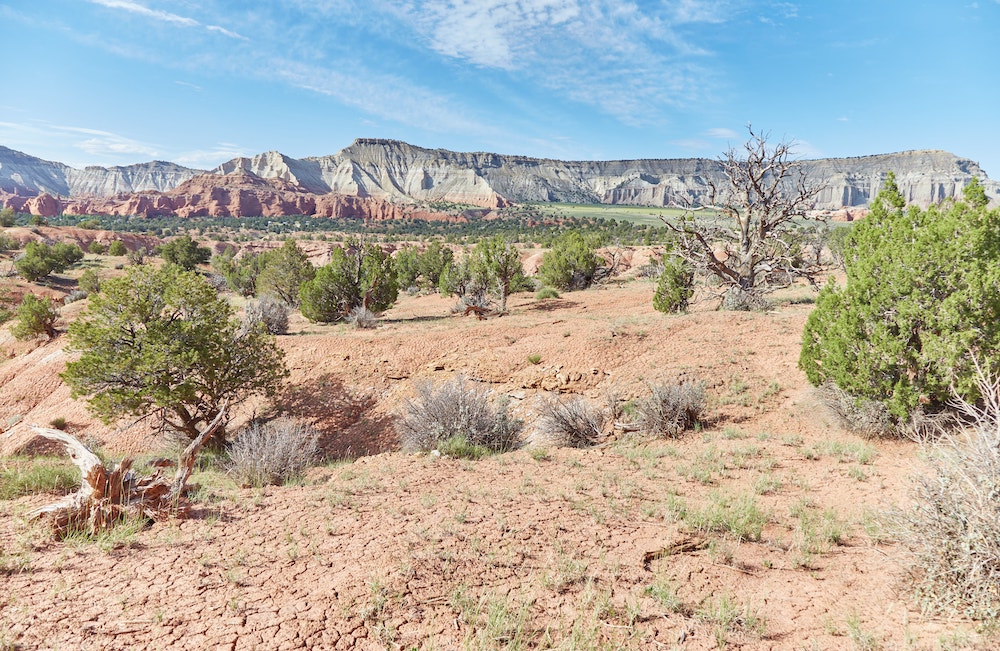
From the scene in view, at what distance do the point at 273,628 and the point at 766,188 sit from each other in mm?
18871

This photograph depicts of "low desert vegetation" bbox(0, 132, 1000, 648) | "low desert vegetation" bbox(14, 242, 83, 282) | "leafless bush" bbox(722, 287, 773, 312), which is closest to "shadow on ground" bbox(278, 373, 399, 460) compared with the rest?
"low desert vegetation" bbox(0, 132, 1000, 648)

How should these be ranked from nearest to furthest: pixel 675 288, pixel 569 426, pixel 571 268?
pixel 569 426
pixel 675 288
pixel 571 268

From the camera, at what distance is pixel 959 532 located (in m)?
3.27

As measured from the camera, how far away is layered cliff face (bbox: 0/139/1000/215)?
466ft

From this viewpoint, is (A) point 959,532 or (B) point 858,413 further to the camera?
(B) point 858,413

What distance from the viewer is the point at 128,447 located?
1108cm

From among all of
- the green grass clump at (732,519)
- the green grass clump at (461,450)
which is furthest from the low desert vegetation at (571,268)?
the green grass clump at (732,519)

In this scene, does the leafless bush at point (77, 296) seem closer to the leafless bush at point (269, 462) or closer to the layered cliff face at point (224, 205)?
the leafless bush at point (269, 462)

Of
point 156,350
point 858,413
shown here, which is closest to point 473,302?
point 156,350

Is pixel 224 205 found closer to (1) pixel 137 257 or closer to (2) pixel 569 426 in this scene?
(1) pixel 137 257

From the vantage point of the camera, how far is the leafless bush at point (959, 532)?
307 cm

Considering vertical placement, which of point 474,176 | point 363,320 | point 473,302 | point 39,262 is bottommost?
point 363,320

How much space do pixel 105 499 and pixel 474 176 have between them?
165848 millimetres

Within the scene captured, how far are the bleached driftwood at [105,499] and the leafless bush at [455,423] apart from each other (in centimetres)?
380
